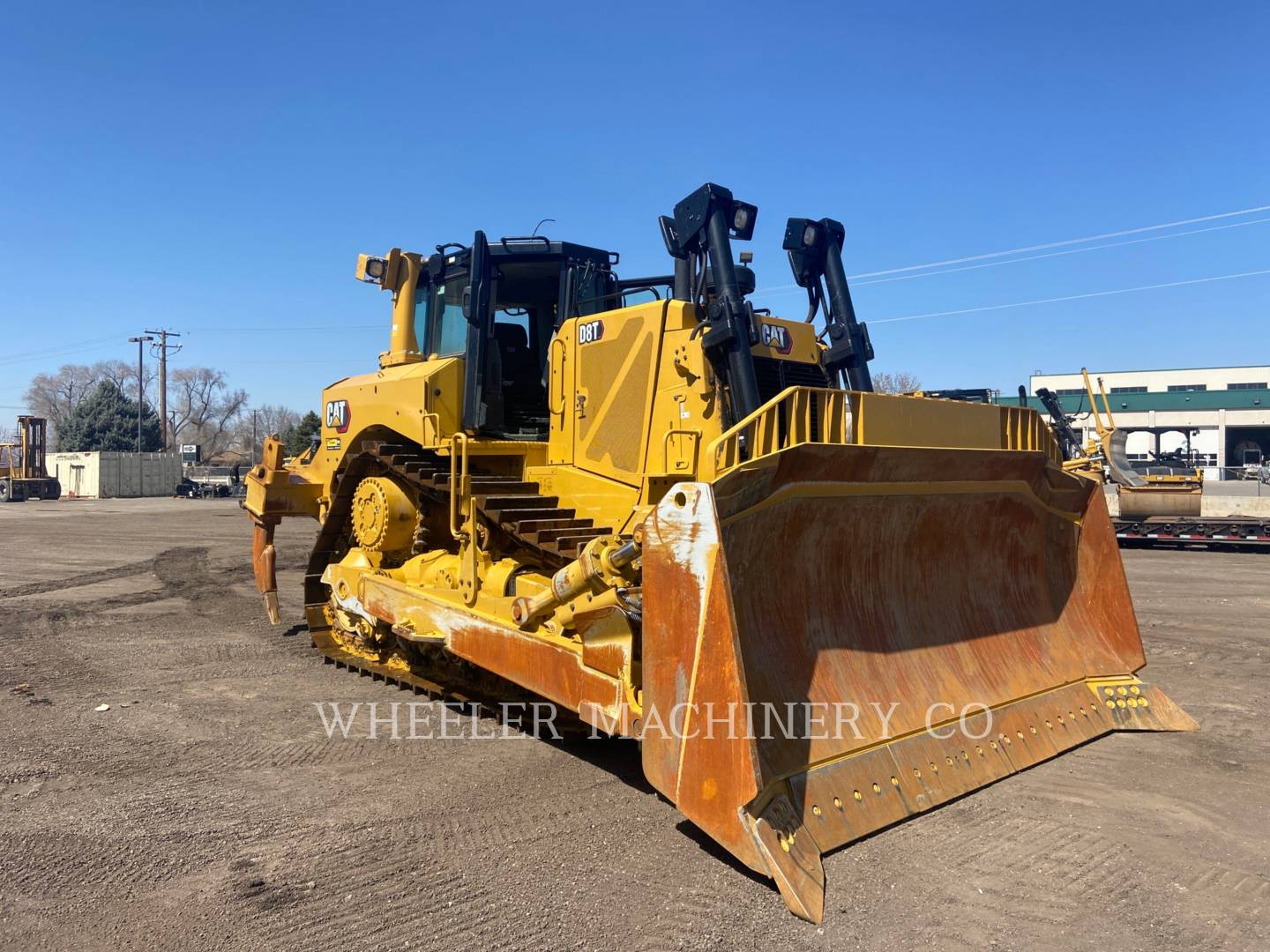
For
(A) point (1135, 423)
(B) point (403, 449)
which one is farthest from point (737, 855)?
(A) point (1135, 423)

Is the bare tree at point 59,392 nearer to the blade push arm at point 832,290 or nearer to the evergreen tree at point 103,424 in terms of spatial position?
the evergreen tree at point 103,424

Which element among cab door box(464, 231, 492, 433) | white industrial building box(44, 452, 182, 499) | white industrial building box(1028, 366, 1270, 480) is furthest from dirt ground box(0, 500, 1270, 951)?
white industrial building box(1028, 366, 1270, 480)

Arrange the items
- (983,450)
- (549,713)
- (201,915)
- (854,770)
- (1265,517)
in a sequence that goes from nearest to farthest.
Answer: (201,915), (854,770), (983,450), (549,713), (1265,517)

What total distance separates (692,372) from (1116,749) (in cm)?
324

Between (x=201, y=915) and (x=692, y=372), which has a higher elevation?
(x=692, y=372)

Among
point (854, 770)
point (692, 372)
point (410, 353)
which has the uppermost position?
point (410, 353)

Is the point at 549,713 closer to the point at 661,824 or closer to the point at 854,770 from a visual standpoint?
the point at 661,824

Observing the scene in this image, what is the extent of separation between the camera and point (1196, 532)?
1708cm

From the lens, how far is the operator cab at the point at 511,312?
6.39m

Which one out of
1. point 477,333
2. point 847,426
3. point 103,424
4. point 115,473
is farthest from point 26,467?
point 847,426

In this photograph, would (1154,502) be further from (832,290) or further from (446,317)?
→ (446,317)

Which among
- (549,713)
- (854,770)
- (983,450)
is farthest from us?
(549,713)

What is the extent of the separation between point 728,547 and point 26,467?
46.4 meters

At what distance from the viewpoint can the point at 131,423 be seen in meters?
56.8
